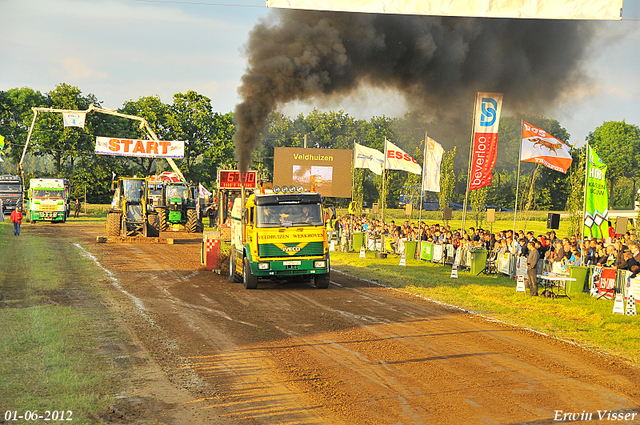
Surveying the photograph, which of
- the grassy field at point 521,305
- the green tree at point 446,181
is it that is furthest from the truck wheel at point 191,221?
the grassy field at point 521,305

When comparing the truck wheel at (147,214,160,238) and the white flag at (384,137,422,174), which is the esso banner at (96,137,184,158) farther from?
the white flag at (384,137,422,174)

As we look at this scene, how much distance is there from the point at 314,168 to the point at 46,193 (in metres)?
21.2

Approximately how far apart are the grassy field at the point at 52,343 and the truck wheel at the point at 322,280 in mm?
5892

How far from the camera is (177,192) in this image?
122ft

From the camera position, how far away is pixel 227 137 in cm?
7775

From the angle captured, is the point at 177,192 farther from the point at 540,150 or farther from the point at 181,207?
the point at 540,150

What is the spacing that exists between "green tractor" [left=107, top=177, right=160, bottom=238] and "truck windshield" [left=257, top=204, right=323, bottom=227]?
18310mm

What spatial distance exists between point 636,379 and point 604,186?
13597 mm

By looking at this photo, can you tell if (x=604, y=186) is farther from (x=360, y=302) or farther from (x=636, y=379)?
(x=636, y=379)

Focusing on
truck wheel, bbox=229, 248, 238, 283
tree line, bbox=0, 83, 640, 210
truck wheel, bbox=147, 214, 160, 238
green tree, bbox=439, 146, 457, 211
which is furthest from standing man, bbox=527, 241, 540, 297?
tree line, bbox=0, 83, 640, 210

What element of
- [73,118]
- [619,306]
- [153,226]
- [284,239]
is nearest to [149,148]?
[73,118]

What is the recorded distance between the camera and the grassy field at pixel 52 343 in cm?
720

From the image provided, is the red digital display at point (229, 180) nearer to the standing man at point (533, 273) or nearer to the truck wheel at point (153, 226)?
the standing man at point (533, 273)

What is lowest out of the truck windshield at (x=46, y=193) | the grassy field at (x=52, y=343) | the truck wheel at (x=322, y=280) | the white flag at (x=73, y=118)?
the grassy field at (x=52, y=343)
